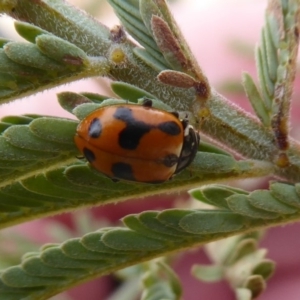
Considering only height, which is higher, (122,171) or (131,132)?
(131,132)

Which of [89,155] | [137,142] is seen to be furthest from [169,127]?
[89,155]

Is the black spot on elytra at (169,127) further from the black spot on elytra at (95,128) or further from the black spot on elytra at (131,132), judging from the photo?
the black spot on elytra at (95,128)

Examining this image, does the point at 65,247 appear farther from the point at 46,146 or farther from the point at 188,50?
the point at 188,50

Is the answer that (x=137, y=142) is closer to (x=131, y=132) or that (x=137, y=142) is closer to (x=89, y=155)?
(x=131, y=132)

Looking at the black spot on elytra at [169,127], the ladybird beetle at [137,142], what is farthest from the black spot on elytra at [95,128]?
the black spot on elytra at [169,127]

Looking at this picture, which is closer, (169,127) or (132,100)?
(132,100)
